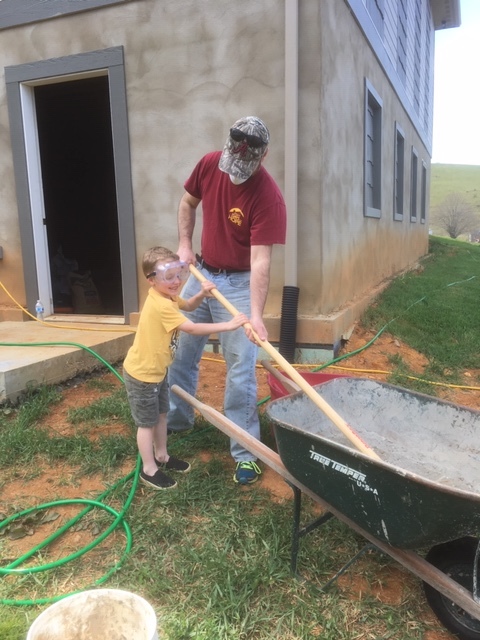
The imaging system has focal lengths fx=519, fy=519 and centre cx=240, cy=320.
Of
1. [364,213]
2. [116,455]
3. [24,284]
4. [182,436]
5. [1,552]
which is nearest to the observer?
[1,552]

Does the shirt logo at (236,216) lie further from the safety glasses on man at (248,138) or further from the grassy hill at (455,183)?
the grassy hill at (455,183)

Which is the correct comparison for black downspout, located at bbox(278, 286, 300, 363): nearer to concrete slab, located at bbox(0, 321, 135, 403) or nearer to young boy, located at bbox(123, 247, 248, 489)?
concrete slab, located at bbox(0, 321, 135, 403)

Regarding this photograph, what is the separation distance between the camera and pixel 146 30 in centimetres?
504

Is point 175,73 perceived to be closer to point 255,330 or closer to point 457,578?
point 255,330

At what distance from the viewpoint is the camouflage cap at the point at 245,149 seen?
262 cm

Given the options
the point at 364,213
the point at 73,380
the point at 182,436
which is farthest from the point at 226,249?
the point at 364,213

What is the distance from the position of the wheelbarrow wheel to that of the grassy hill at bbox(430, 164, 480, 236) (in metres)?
66.1

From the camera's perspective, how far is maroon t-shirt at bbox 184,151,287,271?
2807mm

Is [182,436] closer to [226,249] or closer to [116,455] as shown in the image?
[116,455]

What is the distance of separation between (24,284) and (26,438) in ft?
9.40

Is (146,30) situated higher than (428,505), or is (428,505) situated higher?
(146,30)

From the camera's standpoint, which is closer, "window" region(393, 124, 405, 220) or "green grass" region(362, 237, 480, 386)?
"green grass" region(362, 237, 480, 386)

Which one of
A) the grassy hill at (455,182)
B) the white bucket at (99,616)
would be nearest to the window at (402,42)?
the white bucket at (99,616)

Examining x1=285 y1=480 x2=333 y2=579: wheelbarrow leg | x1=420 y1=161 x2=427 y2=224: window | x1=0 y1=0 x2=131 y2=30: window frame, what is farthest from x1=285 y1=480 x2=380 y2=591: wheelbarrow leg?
x1=420 y1=161 x2=427 y2=224: window
